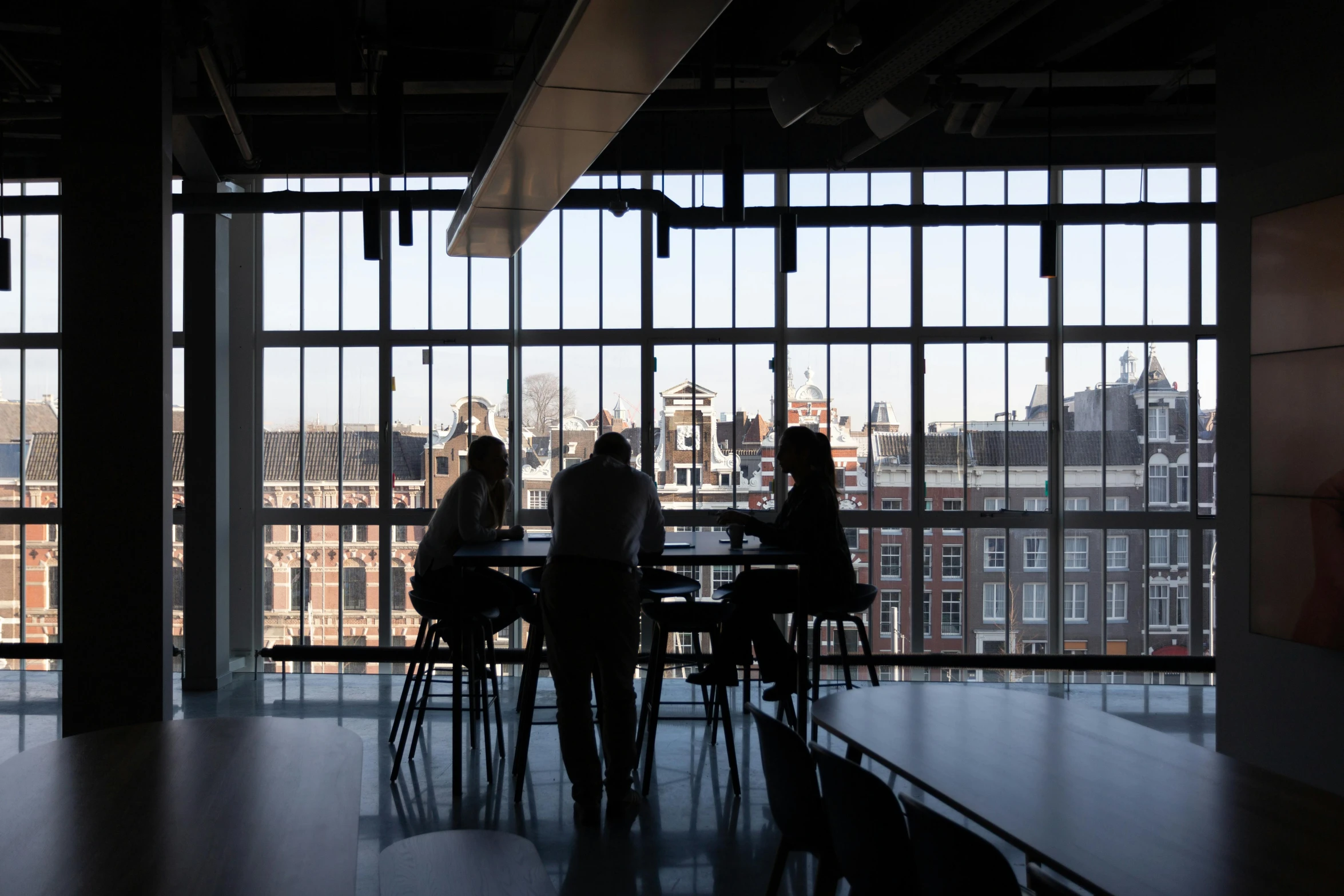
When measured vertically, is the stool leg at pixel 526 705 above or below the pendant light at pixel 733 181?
below

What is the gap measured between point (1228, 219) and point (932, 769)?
3.67 meters

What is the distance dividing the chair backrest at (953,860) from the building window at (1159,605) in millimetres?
6399

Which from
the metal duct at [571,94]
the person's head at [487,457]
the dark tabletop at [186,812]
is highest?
the metal duct at [571,94]

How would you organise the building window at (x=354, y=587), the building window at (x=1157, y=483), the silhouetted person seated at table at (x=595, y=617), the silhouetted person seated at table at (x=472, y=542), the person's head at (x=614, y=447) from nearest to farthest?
1. the silhouetted person seated at table at (x=595, y=617)
2. the person's head at (x=614, y=447)
3. the silhouetted person seated at table at (x=472, y=542)
4. the building window at (x=1157, y=483)
5. the building window at (x=354, y=587)

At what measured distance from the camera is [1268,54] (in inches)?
176

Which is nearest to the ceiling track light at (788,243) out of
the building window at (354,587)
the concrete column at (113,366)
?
the concrete column at (113,366)

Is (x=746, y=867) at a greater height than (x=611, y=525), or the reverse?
(x=611, y=525)

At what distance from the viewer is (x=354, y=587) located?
786 centimetres

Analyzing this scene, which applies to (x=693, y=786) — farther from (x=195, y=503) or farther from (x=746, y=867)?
(x=195, y=503)

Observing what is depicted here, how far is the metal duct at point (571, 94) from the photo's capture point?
3.01 metres

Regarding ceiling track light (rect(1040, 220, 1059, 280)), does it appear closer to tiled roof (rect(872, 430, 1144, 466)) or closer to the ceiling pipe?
tiled roof (rect(872, 430, 1144, 466))

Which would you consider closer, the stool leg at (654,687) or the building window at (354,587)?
the stool leg at (654,687)

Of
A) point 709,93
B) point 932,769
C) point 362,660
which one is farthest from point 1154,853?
point 362,660

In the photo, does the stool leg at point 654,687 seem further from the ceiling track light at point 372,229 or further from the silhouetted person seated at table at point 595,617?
the ceiling track light at point 372,229
